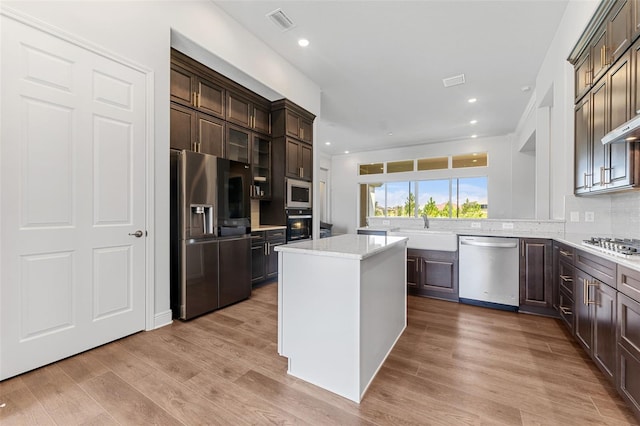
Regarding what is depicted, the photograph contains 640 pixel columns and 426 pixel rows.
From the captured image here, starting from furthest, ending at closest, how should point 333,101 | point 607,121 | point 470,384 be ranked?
point 333,101, point 607,121, point 470,384

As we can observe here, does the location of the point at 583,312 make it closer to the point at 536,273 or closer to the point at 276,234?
the point at 536,273

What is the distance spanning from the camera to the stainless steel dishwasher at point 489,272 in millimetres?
3146

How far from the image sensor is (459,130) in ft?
22.8

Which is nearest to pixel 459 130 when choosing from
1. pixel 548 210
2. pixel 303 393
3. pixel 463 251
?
pixel 548 210

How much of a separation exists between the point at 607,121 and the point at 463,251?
5.89 ft

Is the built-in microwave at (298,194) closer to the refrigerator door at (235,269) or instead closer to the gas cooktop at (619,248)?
the refrigerator door at (235,269)

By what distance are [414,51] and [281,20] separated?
1792mm

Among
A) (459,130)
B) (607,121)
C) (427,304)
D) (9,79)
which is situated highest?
(459,130)

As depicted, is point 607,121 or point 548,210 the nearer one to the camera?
point 607,121

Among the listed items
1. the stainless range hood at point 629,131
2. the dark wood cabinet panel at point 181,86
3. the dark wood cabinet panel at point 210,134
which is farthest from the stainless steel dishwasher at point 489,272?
the dark wood cabinet panel at point 181,86

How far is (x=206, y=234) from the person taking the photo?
297cm

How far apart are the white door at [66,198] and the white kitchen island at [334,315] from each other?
60.9 inches

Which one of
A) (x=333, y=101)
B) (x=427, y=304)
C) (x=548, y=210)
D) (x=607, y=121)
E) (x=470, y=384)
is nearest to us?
(x=470, y=384)

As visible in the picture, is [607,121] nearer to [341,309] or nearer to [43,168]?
[341,309]
